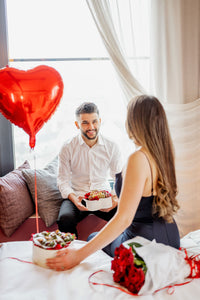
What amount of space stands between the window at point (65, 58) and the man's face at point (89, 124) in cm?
39

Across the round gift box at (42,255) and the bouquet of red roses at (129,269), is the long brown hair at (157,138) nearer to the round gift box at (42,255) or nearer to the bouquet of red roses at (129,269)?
the bouquet of red roses at (129,269)

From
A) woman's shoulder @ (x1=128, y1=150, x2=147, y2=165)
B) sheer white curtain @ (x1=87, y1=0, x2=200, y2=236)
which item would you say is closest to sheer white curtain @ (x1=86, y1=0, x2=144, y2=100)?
sheer white curtain @ (x1=87, y1=0, x2=200, y2=236)

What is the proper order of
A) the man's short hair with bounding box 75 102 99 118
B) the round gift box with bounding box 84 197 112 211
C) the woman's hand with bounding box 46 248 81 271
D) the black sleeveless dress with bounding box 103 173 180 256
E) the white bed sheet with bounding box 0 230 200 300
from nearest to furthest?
the white bed sheet with bounding box 0 230 200 300
the woman's hand with bounding box 46 248 81 271
the black sleeveless dress with bounding box 103 173 180 256
the round gift box with bounding box 84 197 112 211
the man's short hair with bounding box 75 102 99 118

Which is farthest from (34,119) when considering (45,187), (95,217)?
(95,217)

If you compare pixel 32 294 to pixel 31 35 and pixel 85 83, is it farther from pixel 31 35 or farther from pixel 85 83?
pixel 31 35

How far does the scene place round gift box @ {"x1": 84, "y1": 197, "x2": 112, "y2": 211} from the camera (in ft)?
6.53

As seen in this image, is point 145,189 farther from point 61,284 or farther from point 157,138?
point 61,284

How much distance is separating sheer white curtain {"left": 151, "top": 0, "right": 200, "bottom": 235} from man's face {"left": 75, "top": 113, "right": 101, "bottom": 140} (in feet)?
1.99

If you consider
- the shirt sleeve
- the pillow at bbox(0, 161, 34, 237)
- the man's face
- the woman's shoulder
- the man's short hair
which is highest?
the man's short hair

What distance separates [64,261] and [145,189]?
0.48m

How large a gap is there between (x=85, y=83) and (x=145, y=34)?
0.67m

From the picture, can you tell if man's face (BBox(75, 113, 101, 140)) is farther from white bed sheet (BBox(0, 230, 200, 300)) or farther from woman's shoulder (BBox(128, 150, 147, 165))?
white bed sheet (BBox(0, 230, 200, 300))

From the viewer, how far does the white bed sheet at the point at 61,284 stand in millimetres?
1082

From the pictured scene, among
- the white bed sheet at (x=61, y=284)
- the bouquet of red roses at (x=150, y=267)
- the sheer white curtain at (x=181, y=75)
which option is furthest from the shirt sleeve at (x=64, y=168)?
the bouquet of red roses at (x=150, y=267)
